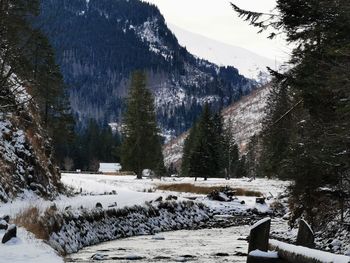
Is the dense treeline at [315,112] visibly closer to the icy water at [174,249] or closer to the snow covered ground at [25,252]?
the icy water at [174,249]

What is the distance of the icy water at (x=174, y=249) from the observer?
1525 centimetres

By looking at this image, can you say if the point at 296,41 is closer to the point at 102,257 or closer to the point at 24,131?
the point at 102,257

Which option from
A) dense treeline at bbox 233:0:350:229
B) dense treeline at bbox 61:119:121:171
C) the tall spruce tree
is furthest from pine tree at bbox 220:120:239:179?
dense treeline at bbox 233:0:350:229

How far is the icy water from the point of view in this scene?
15250mm

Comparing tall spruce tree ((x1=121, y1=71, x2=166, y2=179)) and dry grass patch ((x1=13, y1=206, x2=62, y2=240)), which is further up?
tall spruce tree ((x1=121, y1=71, x2=166, y2=179))

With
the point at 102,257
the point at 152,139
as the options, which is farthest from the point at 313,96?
the point at 152,139

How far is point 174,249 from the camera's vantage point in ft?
58.1

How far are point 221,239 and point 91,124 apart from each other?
359ft

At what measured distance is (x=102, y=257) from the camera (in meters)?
15.2

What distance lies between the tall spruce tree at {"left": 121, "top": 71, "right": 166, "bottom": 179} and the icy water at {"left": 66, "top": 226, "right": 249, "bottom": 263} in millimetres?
40308

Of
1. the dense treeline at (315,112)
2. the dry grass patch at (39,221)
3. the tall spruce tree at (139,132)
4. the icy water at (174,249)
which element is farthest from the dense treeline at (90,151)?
the dense treeline at (315,112)

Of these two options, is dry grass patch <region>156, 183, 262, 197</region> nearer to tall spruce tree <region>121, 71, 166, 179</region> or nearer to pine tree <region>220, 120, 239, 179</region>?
tall spruce tree <region>121, 71, 166, 179</region>

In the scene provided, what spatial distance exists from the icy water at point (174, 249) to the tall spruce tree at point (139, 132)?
1587 inches

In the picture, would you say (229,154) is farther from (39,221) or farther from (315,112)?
(39,221)
